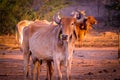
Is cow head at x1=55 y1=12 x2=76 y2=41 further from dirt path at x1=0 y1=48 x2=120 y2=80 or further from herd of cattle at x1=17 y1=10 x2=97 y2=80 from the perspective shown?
dirt path at x1=0 y1=48 x2=120 y2=80

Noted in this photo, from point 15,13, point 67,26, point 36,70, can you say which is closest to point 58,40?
point 67,26

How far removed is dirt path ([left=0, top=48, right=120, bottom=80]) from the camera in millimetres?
16595

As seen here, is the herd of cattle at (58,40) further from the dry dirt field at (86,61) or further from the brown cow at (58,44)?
the dry dirt field at (86,61)

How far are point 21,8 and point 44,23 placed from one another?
19.3 metres

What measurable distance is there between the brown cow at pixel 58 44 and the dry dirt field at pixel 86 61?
2.14 metres

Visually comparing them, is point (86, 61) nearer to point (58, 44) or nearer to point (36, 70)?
point (36, 70)

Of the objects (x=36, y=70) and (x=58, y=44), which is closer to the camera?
(x=58, y=44)

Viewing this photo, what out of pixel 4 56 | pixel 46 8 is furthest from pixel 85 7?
pixel 4 56

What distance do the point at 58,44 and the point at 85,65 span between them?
21.5ft

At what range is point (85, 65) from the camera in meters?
19.9

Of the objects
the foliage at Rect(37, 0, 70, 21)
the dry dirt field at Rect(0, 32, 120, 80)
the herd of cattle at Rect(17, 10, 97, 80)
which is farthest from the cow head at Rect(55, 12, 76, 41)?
the foliage at Rect(37, 0, 70, 21)

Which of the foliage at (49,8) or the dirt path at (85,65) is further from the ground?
the foliage at (49,8)

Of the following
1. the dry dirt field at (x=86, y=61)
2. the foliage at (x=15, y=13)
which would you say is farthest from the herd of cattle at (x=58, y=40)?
the foliage at (x=15, y=13)

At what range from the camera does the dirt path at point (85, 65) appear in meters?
16.6
